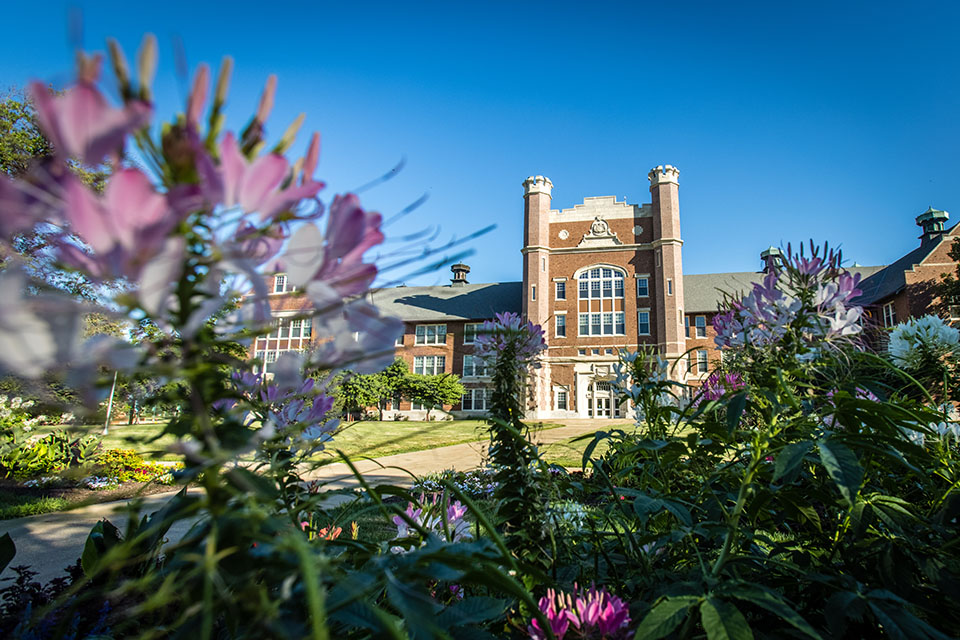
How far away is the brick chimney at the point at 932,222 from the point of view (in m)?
24.0

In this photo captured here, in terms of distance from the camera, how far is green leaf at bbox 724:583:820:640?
0.69 metres

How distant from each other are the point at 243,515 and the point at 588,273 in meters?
29.0

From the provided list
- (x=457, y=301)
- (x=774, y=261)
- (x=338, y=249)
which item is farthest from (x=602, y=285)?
(x=338, y=249)

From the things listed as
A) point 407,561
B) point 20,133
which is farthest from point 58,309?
point 20,133

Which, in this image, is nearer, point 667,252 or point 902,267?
point 902,267

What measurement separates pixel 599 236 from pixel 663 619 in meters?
28.9

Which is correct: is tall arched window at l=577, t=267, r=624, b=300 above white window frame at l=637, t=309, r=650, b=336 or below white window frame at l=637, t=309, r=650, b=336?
above

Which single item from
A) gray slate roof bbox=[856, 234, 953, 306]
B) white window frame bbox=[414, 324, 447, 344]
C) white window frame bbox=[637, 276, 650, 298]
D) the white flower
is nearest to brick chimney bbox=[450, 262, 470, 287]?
white window frame bbox=[414, 324, 447, 344]

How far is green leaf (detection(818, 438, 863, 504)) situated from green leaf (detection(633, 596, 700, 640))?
1.08 ft

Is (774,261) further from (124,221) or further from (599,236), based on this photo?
(599,236)

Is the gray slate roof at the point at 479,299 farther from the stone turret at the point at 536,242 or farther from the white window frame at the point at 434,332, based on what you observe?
the stone turret at the point at 536,242

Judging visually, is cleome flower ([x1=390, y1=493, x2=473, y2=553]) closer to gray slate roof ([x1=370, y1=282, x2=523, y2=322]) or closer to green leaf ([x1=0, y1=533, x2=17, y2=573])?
green leaf ([x1=0, y1=533, x2=17, y2=573])

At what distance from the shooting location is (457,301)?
3303 centimetres

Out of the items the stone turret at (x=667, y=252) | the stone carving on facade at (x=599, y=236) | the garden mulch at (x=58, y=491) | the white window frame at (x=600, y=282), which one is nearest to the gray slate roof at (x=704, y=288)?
the stone turret at (x=667, y=252)
